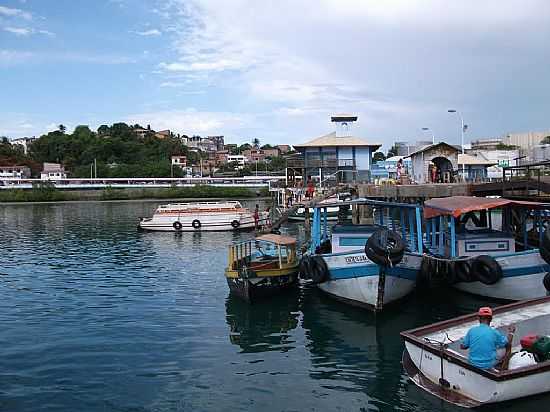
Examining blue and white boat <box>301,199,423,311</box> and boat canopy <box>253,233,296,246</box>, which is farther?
boat canopy <box>253,233,296,246</box>

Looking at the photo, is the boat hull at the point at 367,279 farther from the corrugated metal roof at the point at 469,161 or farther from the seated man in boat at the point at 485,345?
the corrugated metal roof at the point at 469,161

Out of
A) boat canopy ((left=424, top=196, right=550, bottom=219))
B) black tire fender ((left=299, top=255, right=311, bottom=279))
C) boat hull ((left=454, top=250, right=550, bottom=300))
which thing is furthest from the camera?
black tire fender ((left=299, top=255, right=311, bottom=279))

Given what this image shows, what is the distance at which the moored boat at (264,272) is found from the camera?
69.3ft

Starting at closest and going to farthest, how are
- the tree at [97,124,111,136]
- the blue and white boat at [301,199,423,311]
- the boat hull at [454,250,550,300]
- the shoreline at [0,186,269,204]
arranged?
the blue and white boat at [301,199,423,311], the boat hull at [454,250,550,300], the shoreline at [0,186,269,204], the tree at [97,124,111,136]

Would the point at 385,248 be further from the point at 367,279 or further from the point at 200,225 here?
the point at 200,225

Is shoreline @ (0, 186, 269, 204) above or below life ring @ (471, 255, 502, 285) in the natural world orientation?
above

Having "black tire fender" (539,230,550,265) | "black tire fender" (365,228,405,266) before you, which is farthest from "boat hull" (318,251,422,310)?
"black tire fender" (539,230,550,265)

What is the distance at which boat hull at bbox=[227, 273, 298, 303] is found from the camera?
21.1 meters

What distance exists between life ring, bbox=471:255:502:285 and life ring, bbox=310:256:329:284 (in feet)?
17.0

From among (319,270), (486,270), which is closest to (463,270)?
(486,270)

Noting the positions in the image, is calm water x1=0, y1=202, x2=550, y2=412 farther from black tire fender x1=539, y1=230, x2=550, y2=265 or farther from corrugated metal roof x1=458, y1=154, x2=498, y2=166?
corrugated metal roof x1=458, y1=154, x2=498, y2=166

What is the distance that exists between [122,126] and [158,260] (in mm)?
148274

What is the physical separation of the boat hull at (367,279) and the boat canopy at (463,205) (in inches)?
84.7

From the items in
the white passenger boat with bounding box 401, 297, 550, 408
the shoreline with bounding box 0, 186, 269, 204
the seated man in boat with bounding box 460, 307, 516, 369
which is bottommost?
the white passenger boat with bounding box 401, 297, 550, 408
